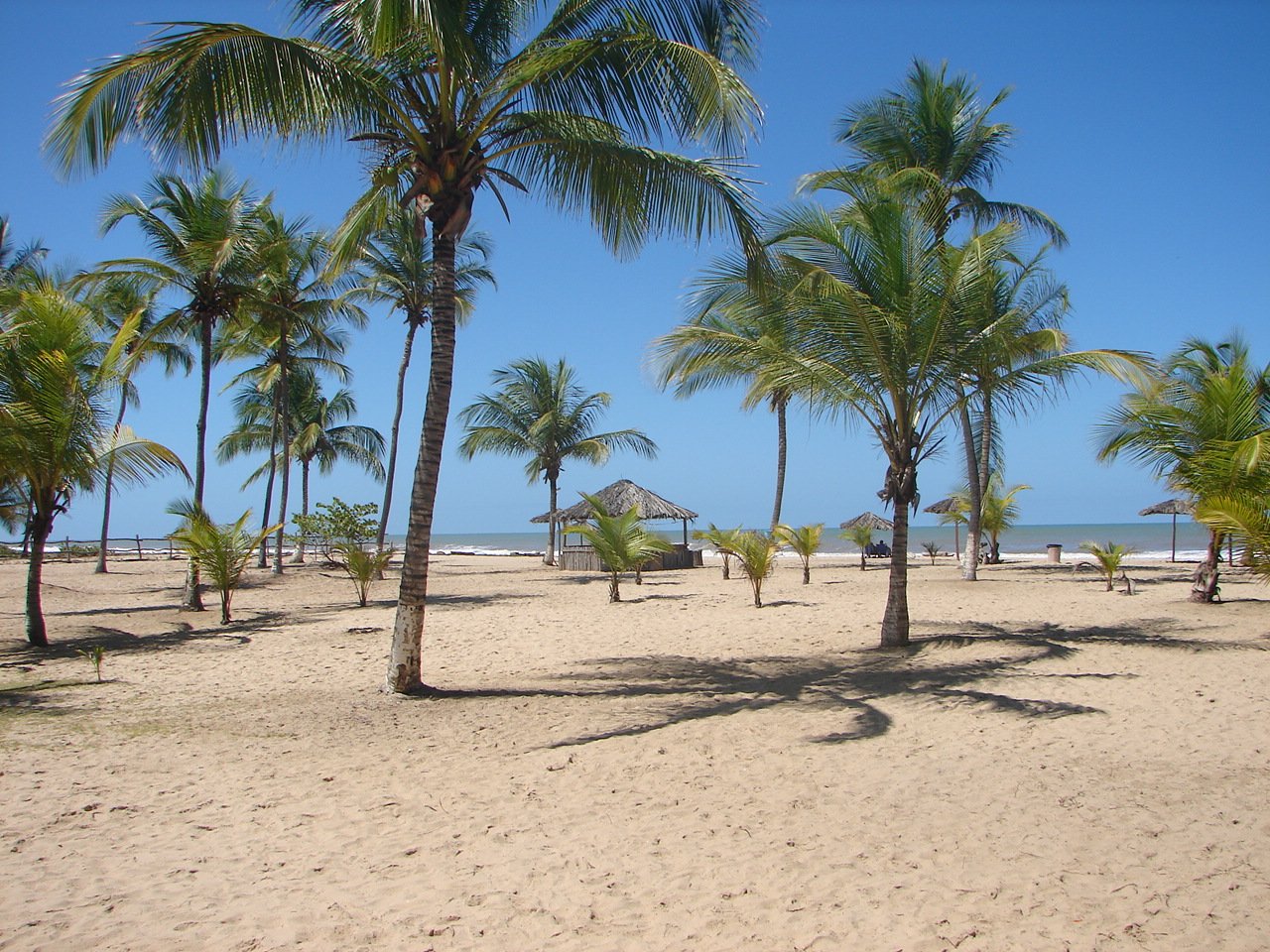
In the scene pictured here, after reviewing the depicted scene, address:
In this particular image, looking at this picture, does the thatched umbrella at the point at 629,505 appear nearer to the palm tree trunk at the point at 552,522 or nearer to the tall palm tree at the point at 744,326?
the palm tree trunk at the point at 552,522

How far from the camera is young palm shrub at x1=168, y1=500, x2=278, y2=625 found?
10789mm

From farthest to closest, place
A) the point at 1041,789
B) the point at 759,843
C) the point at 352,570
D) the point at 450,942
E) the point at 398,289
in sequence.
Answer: the point at 398,289
the point at 352,570
the point at 1041,789
the point at 759,843
the point at 450,942

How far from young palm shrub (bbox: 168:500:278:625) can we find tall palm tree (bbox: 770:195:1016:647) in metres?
7.65

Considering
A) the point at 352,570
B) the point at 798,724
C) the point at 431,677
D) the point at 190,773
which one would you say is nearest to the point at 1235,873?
the point at 798,724

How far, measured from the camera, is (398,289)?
827 inches

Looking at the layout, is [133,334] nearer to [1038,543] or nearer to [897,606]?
[897,606]

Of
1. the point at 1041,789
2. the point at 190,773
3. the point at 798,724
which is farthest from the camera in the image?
the point at 798,724

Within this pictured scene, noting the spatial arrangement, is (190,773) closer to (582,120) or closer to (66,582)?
(582,120)

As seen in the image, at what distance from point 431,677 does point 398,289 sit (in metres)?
15.6

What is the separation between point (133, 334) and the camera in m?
9.19

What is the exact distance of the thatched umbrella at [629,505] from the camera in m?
25.5

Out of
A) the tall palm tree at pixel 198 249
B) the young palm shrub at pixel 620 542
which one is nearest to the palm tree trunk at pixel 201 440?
the tall palm tree at pixel 198 249

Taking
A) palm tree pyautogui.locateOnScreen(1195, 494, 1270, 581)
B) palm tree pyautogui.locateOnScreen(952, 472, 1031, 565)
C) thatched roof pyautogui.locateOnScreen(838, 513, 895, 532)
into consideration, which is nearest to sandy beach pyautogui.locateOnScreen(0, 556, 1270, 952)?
palm tree pyautogui.locateOnScreen(1195, 494, 1270, 581)

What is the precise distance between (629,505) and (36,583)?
1757cm
